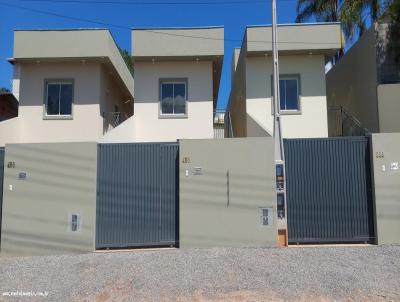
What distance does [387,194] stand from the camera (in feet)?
34.0

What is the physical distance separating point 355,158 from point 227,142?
306 cm

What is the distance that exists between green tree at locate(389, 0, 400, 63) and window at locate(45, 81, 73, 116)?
10.9m

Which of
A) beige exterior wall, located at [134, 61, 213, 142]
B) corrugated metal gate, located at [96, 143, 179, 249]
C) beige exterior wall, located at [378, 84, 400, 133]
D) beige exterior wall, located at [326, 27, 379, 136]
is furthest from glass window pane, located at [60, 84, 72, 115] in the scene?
beige exterior wall, located at [378, 84, 400, 133]

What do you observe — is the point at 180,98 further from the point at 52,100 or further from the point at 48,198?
the point at 48,198

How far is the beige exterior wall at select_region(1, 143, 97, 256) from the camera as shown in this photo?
10.3 metres

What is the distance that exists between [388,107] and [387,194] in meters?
5.05

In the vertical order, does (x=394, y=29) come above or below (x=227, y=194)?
above

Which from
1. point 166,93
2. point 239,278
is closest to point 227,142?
point 239,278

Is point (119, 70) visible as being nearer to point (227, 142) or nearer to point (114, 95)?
point (114, 95)

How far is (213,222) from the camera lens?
10359mm

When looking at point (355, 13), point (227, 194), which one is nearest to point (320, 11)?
point (355, 13)

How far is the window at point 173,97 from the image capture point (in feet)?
51.4

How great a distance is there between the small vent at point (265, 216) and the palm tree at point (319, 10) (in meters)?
17.0

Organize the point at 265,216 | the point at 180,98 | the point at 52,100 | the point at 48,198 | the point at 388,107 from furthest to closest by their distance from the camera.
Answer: the point at 52,100 < the point at 180,98 < the point at 388,107 < the point at 48,198 < the point at 265,216
